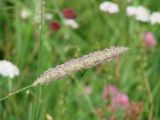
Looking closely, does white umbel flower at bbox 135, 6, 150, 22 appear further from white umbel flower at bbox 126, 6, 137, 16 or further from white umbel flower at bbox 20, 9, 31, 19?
white umbel flower at bbox 20, 9, 31, 19

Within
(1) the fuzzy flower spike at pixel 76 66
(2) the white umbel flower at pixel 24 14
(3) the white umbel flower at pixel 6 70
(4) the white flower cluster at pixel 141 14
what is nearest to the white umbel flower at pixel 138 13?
(4) the white flower cluster at pixel 141 14

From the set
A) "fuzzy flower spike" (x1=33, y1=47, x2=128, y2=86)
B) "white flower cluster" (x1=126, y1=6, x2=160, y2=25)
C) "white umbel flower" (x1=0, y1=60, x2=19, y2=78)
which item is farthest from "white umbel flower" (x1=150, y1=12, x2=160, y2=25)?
"fuzzy flower spike" (x1=33, y1=47, x2=128, y2=86)

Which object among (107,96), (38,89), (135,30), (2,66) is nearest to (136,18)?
(135,30)

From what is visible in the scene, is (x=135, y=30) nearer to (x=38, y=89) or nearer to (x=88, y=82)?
(x=88, y=82)

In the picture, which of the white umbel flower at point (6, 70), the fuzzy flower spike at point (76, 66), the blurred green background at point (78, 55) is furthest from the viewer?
the blurred green background at point (78, 55)

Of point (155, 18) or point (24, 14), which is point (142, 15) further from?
point (24, 14)

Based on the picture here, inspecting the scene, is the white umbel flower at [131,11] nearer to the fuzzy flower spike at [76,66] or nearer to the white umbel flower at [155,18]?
the white umbel flower at [155,18]

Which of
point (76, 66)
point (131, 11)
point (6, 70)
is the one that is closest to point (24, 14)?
point (131, 11)
